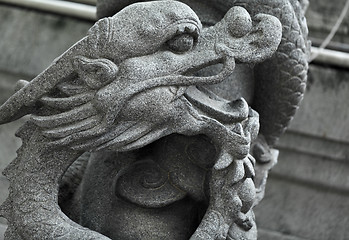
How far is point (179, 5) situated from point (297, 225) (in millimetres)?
1225

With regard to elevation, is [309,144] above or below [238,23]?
below

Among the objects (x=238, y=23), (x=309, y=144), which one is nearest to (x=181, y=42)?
(x=238, y=23)

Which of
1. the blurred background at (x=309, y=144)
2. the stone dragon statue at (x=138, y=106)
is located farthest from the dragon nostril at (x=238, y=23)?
the blurred background at (x=309, y=144)

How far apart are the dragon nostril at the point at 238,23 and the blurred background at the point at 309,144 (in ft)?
3.33

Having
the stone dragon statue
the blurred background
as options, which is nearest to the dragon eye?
the stone dragon statue

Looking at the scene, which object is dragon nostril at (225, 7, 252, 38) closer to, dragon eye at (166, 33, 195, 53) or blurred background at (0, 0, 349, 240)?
dragon eye at (166, 33, 195, 53)

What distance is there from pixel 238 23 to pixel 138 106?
0.73 feet

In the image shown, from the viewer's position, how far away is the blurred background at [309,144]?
2.05 metres

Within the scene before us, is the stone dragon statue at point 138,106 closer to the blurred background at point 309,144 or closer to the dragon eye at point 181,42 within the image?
the dragon eye at point 181,42

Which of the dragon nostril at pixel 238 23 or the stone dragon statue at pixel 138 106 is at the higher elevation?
the dragon nostril at pixel 238 23

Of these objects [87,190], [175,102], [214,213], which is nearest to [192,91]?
[175,102]

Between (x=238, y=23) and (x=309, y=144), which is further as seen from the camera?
(x=309, y=144)

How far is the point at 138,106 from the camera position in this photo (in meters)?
1.05

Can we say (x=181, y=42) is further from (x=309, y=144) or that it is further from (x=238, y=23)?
(x=309, y=144)
